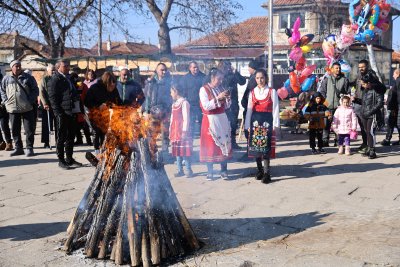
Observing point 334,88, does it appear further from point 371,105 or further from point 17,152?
point 17,152

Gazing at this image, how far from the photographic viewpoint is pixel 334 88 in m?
10.3

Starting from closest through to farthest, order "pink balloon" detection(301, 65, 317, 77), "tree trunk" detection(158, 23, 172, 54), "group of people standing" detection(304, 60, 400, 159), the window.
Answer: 1. "group of people standing" detection(304, 60, 400, 159)
2. "pink balloon" detection(301, 65, 317, 77)
3. "tree trunk" detection(158, 23, 172, 54)
4. the window

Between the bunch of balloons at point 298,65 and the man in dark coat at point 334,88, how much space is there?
1.00 m

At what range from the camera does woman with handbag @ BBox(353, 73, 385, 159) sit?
9297 mm

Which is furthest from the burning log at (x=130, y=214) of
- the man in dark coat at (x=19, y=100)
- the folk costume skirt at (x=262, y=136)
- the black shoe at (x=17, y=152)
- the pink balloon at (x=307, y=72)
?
the pink balloon at (x=307, y=72)

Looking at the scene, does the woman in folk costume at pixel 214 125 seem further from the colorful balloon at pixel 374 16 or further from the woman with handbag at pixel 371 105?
the colorful balloon at pixel 374 16

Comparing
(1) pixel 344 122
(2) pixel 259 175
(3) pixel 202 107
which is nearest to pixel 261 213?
(2) pixel 259 175

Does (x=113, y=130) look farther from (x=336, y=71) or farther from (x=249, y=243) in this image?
(x=336, y=71)

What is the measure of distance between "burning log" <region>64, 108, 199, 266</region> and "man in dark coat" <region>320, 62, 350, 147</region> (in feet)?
21.9

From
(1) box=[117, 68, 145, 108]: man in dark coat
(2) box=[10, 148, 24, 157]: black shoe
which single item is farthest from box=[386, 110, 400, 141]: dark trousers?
(2) box=[10, 148, 24, 157]: black shoe

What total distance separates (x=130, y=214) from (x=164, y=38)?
63.0 ft

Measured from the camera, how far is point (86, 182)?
25.0 ft

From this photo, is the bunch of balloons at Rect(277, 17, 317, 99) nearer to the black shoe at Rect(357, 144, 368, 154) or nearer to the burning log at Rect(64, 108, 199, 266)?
the black shoe at Rect(357, 144, 368, 154)

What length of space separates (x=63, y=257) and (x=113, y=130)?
1301mm
